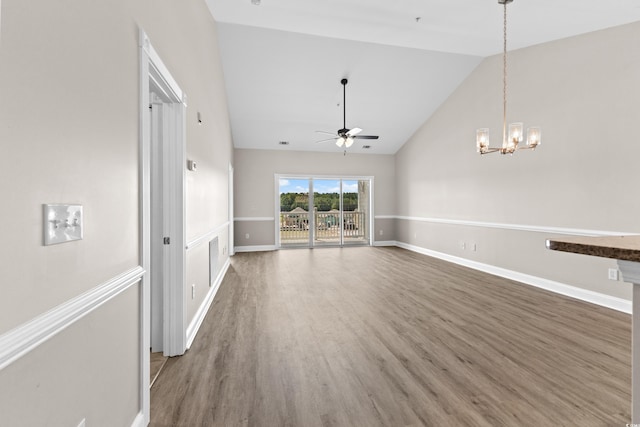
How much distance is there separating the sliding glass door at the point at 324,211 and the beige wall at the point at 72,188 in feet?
20.7

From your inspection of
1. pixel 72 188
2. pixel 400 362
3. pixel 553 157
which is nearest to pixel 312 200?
pixel 553 157

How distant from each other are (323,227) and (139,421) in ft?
23.1

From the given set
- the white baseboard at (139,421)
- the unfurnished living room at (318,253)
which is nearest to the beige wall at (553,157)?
the unfurnished living room at (318,253)

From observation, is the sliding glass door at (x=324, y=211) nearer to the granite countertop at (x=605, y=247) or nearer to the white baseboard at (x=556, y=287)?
the white baseboard at (x=556, y=287)

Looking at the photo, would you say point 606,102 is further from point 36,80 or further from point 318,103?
point 36,80

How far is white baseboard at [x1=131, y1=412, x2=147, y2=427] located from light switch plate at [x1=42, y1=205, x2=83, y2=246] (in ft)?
3.50

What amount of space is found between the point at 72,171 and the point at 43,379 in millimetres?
631

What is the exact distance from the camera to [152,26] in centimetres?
170

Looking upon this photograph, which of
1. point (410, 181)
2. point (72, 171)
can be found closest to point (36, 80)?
point (72, 171)

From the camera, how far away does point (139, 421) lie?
1500 mm

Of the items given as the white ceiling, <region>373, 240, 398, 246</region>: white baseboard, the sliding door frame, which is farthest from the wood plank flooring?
<region>373, 240, 398, 246</region>: white baseboard

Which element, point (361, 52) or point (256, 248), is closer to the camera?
point (361, 52)

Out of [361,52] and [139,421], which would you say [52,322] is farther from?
[361,52]

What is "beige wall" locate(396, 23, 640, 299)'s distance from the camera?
10.8ft
